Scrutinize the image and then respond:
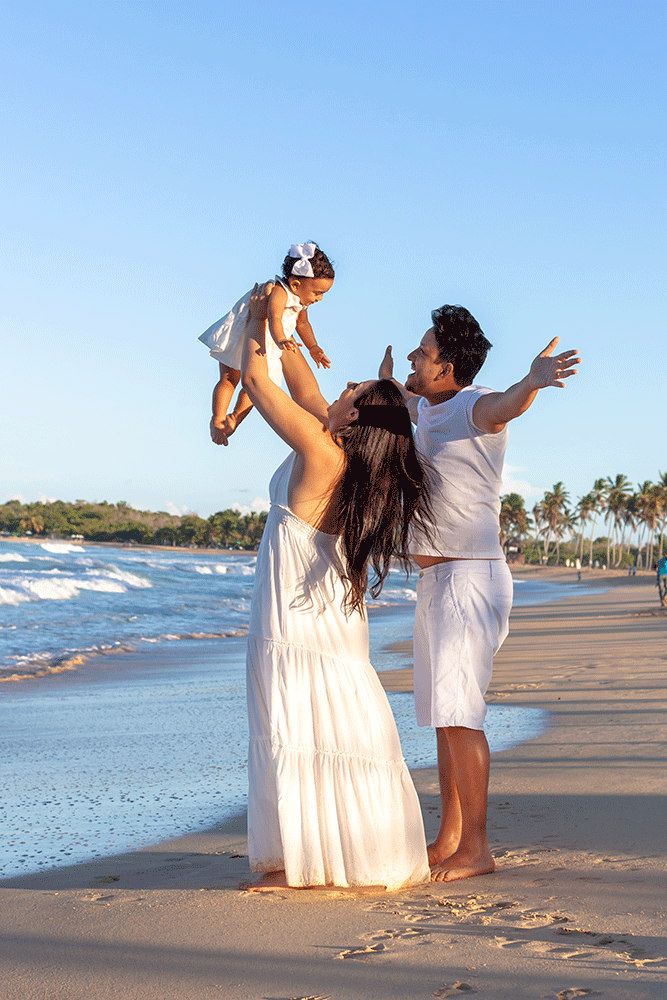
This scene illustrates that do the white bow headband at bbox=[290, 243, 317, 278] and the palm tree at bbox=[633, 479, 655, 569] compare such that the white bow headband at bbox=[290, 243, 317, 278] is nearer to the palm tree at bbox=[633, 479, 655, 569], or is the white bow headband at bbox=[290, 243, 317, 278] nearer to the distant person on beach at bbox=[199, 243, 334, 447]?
the distant person on beach at bbox=[199, 243, 334, 447]

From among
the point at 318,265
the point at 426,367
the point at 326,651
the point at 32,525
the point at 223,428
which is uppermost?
the point at 318,265

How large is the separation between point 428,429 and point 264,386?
25.4 inches

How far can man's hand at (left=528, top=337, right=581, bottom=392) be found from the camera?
9.41 ft

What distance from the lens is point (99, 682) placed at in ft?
31.1

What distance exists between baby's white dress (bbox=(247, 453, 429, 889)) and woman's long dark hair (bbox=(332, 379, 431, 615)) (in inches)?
2.8

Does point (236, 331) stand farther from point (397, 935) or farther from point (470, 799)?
point (397, 935)

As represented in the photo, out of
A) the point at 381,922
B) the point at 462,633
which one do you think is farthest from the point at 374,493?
the point at 381,922

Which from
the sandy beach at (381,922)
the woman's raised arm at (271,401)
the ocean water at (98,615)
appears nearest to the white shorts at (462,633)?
the sandy beach at (381,922)

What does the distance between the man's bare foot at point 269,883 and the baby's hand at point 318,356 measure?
177 cm

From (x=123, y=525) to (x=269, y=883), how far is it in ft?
365

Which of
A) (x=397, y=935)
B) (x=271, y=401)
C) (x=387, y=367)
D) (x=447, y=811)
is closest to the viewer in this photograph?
(x=397, y=935)

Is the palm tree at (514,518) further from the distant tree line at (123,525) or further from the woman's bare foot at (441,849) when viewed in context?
the woman's bare foot at (441,849)

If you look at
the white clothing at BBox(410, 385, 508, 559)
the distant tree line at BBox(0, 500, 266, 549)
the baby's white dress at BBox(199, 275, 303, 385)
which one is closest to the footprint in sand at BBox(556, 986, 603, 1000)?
the white clothing at BBox(410, 385, 508, 559)

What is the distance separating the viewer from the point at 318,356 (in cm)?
338
